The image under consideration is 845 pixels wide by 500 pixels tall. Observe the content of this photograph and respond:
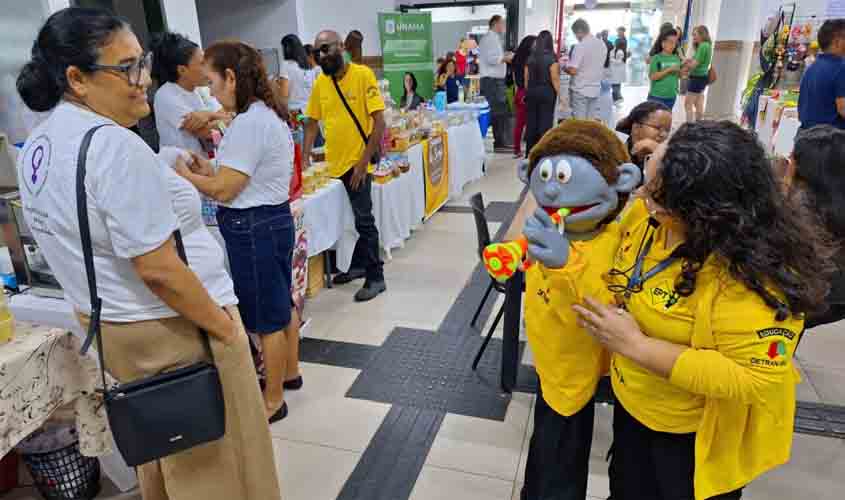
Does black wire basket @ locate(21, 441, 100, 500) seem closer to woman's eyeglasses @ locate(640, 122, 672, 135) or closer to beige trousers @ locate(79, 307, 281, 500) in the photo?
beige trousers @ locate(79, 307, 281, 500)

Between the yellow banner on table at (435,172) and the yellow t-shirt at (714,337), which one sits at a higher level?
the yellow t-shirt at (714,337)

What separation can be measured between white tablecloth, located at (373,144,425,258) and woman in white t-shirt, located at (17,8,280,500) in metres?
2.42

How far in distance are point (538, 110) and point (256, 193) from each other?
197 inches

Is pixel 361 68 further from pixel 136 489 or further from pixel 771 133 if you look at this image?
pixel 771 133

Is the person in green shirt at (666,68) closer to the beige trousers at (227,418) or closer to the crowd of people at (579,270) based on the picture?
the crowd of people at (579,270)

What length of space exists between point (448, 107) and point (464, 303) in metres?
3.59

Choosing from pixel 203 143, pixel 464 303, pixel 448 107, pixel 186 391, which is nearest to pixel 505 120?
pixel 448 107

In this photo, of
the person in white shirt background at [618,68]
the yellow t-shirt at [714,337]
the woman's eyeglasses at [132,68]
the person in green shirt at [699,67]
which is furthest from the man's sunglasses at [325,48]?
the person in white shirt background at [618,68]

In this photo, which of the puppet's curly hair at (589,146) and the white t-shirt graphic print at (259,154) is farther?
the white t-shirt graphic print at (259,154)

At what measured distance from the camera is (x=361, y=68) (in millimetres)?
3135

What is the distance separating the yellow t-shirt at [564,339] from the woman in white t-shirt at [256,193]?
1.06 metres

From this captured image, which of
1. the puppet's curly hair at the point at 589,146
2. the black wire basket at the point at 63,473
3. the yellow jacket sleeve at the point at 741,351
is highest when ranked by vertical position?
the puppet's curly hair at the point at 589,146

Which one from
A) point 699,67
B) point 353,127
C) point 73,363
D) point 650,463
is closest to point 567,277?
point 650,463

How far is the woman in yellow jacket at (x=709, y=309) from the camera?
3.18ft
